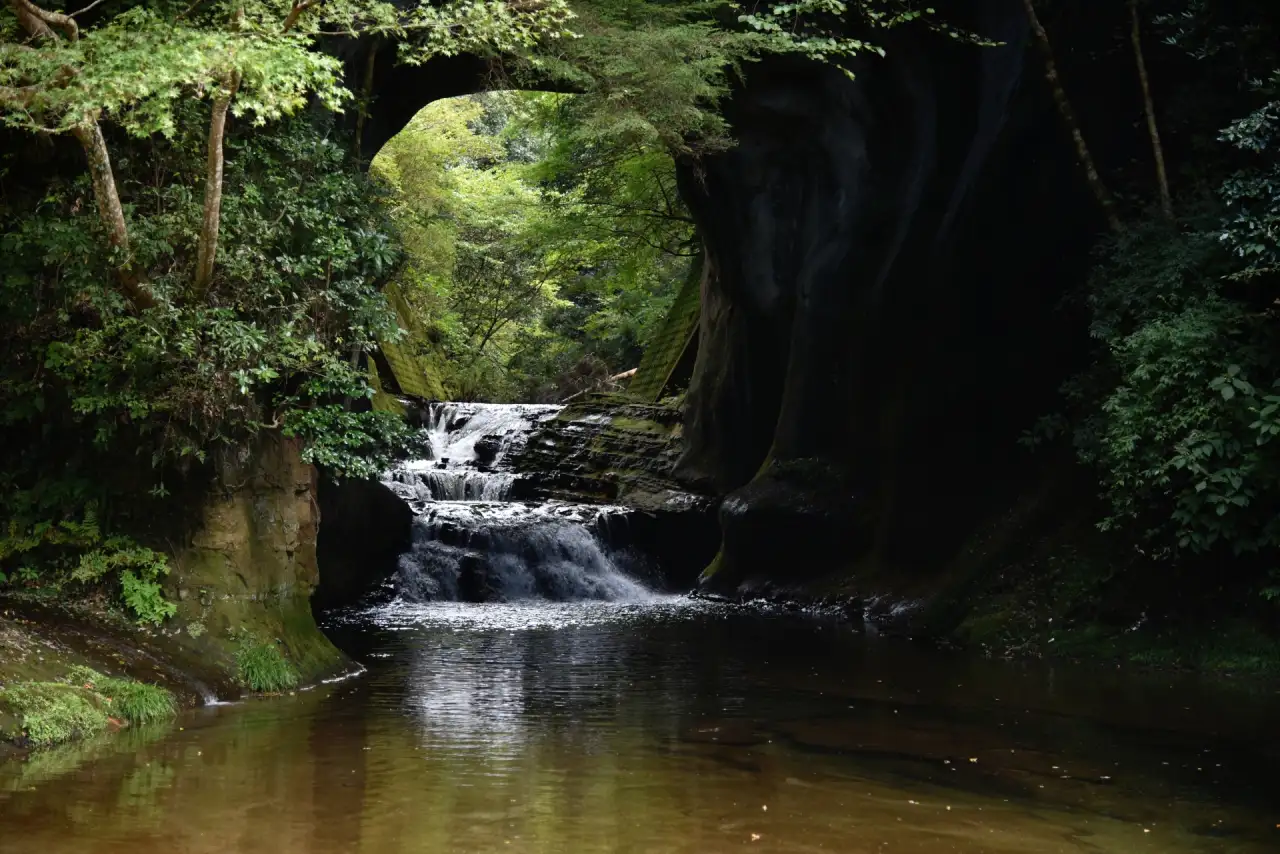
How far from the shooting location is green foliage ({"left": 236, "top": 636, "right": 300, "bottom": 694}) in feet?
33.0

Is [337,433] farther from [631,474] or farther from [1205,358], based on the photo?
[631,474]

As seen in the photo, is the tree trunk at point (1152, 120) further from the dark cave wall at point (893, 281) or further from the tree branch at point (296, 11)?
the tree branch at point (296, 11)

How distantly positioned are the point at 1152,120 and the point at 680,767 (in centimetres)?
955

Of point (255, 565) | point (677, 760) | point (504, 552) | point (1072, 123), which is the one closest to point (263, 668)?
point (255, 565)

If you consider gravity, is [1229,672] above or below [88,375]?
below

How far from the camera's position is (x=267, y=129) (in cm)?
1086

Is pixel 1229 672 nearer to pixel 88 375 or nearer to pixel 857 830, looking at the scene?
pixel 857 830

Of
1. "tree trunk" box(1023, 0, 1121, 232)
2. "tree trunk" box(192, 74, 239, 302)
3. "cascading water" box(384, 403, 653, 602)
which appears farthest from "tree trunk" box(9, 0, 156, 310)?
"tree trunk" box(1023, 0, 1121, 232)

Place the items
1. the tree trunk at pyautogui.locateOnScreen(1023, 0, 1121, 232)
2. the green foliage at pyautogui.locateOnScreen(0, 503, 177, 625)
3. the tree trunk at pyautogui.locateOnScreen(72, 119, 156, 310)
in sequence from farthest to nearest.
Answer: the tree trunk at pyautogui.locateOnScreen(1023, 0, 1121, 232)
the green foliage at pyautogui.locateOnScreen(0, 503, 177, 625)
the tree trunk at pyautogui.locateOnScreen(72, 119, 156, 310)

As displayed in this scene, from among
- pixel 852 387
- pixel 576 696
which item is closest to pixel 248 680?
pixel 576 696

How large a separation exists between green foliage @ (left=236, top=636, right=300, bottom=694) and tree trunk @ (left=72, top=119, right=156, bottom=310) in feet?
9.40

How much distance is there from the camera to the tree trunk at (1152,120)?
13133mm

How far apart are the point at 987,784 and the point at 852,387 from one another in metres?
10.9

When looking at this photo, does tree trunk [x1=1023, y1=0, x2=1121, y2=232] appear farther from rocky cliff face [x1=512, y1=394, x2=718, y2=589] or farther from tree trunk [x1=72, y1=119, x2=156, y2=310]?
tree trunk [x1=72, y1=119, x2=156, y2=310]
